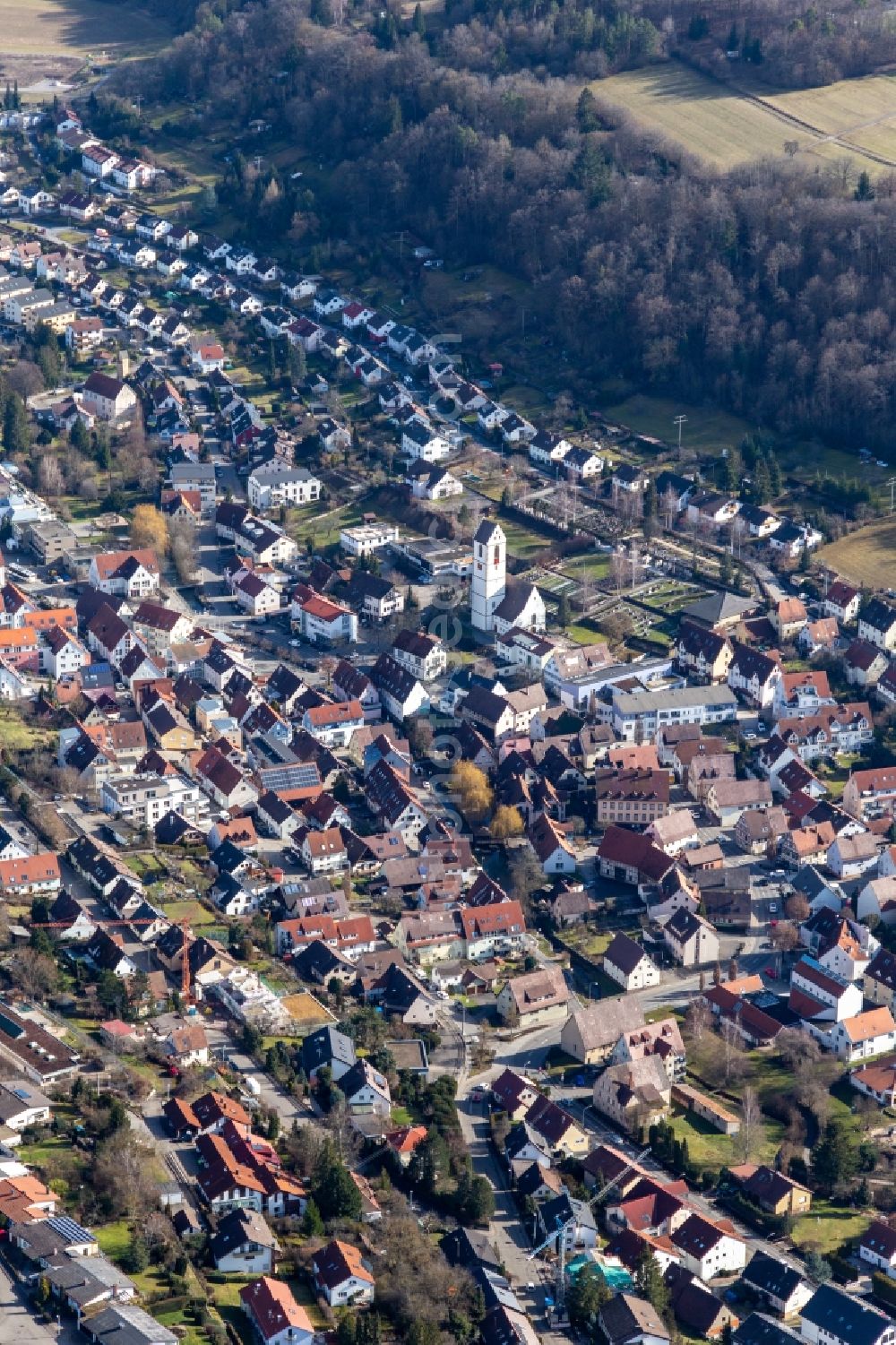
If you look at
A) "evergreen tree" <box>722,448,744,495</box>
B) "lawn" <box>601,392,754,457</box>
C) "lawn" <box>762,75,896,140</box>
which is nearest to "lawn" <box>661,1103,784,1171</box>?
"evergreen tree" <box>722,448,744,495</box>

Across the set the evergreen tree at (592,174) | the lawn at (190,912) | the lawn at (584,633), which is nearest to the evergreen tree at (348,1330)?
the lawn at (190,912)

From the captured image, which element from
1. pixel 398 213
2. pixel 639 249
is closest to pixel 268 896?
pixel 639 249

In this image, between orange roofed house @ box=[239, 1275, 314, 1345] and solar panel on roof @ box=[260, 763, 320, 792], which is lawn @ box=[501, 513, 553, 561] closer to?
solar panel on roof @ box=[260, 763, 320, 792]

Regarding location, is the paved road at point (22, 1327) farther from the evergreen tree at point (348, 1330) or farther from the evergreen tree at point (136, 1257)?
the evergreen tree at point (348, 1330)

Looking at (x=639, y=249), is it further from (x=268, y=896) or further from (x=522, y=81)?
(x=268, y=896)

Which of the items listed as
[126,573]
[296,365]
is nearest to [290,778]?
[126,573]

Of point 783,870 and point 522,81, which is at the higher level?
point 522,81
